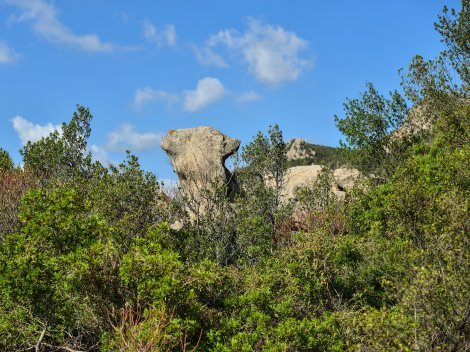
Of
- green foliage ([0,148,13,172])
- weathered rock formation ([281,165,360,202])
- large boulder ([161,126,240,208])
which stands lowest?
weathered rock formation ([281,165,360,202])

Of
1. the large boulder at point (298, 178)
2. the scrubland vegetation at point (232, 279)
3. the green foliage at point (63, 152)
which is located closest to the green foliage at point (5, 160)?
the green foliage at point (63, 152)

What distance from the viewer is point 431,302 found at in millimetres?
13938

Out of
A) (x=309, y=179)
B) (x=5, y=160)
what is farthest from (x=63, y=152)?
(x=309, y=179)

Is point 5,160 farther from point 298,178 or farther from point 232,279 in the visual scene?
point 232,279

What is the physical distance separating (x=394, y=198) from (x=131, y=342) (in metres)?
14.4

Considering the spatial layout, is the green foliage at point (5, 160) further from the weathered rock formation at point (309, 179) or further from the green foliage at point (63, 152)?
the weathered rock formation at point (309, 179)

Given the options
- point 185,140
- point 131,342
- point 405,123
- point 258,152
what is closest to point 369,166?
point 405,123

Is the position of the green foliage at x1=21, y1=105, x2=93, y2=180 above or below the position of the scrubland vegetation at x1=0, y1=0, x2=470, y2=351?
above

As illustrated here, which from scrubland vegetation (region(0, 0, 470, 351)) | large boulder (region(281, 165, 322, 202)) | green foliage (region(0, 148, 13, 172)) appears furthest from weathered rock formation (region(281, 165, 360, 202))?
green foliage (region(0, 148, 13, 172))

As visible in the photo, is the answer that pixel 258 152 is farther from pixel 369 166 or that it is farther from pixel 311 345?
pixel 311 345

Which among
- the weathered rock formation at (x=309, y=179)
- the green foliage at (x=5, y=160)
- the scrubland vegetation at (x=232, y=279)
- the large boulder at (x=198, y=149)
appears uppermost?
the green foliage at (x=5, y=160)

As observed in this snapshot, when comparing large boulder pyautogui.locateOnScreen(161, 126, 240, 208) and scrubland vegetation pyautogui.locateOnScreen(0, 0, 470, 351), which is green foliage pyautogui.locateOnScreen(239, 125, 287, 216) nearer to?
large boulder pyautogui.locateOnScreen(161, 126, 240, 208)

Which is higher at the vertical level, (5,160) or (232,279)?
(5,160)

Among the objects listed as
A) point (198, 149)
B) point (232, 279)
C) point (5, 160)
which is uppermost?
point (5, 160)
